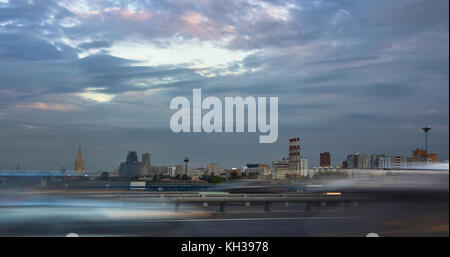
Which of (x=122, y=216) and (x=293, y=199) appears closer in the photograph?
(x=122, y=216)

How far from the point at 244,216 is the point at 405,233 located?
707cm

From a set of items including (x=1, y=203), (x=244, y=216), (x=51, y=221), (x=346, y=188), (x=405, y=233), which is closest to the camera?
(x=405, y=233)

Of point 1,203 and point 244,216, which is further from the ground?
point 1,203

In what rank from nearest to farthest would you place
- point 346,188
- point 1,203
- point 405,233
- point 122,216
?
point 405,233, point 122,216, point 1,203, point 346,188

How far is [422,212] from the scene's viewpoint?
506 cm

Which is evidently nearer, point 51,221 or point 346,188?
point 51,221

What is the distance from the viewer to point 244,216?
11.6 metres
